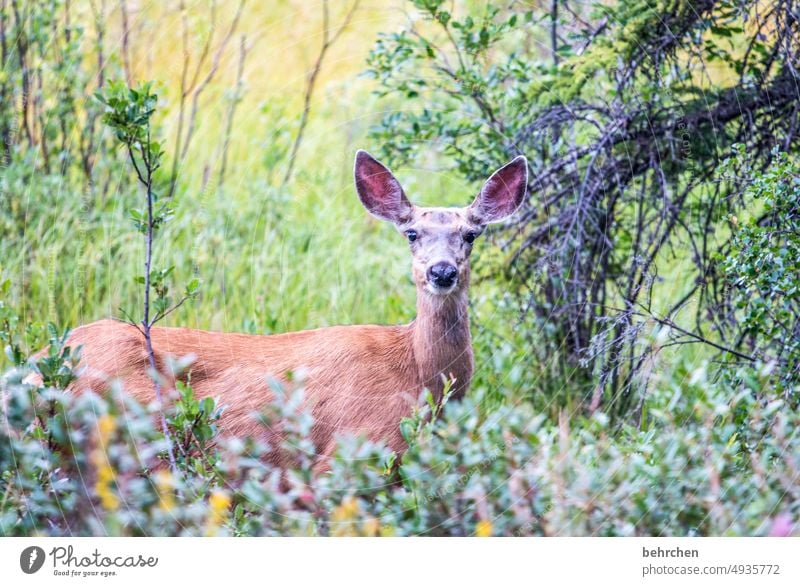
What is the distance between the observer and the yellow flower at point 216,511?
169 inches

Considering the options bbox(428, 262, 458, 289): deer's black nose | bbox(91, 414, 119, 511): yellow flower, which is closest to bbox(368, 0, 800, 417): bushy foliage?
bbox(428, 262, 458, 289): deer's black nose

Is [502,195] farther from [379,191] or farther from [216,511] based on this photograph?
[216,511]

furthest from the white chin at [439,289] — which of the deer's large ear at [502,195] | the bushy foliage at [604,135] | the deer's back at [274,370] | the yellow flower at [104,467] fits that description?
the yellow flower at [104,467]

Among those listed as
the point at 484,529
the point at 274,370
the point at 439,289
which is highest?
the point at 439,289

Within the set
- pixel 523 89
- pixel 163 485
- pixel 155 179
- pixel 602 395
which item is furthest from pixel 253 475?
pixel 155 179

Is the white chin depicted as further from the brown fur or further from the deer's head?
the brown fur

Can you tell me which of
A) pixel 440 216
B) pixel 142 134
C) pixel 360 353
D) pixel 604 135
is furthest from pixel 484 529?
pixel 604 135

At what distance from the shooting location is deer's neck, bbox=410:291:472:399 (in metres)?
5.49

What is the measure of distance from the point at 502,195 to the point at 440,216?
388 millimetres

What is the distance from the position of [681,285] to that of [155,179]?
362 centimetres

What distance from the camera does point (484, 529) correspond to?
4.38 m

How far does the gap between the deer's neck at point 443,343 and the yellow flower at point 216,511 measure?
4.47 feet
